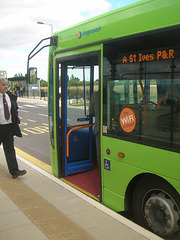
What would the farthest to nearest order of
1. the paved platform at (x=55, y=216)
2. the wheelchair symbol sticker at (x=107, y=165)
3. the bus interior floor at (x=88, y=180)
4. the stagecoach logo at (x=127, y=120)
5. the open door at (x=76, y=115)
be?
the open door at (x=76, y=115)
the bus interior floor at (x=88, y=180)
the wheelchair symbol sticker at (x=107, y=165)
the stagecoach logo at (x=127, y=120)
the paved platform at (x=55, y=216)

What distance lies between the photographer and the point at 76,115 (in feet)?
17.3

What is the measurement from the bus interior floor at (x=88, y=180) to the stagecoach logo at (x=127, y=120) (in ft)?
5.04

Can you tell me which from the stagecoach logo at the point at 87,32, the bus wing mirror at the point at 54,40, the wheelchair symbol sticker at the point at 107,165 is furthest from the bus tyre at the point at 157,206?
the bus wing mirror at the point at 54,40

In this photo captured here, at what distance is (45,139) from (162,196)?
7515mm

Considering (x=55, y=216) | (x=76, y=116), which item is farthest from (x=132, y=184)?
(x=76, y=116)

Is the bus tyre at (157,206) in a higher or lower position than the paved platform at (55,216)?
higher

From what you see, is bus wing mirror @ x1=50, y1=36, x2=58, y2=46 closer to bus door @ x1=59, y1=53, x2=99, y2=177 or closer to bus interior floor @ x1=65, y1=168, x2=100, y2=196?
bus door @ x1=59, y1=53, x2=99, y2=177

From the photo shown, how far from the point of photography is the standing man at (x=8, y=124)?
16.5 ft

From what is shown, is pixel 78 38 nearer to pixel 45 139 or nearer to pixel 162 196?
pixel 162 196

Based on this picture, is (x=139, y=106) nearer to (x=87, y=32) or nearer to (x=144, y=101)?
(x=144, y=101)

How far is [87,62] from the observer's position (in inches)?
203

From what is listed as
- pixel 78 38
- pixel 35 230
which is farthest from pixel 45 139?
pixel 35 230

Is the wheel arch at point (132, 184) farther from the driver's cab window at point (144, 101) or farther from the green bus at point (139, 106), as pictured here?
the driver's cab window at point (144, 101)

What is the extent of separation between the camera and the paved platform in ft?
10.3
